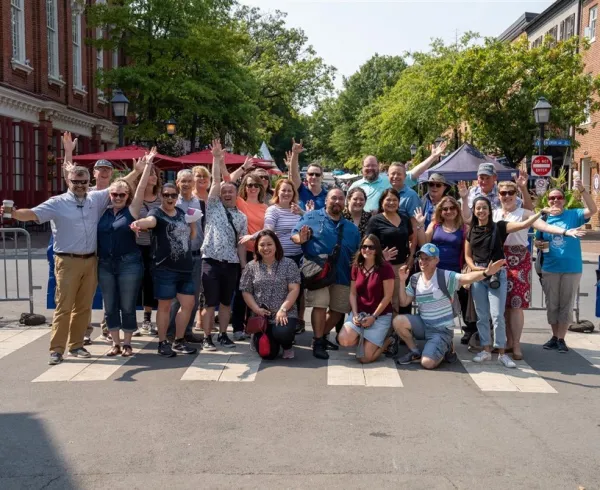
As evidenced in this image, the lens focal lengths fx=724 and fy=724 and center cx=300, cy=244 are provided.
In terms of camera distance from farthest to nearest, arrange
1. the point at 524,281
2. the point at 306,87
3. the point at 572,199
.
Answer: the point at 306,87 → the point at 572,199 → the point at 524,281

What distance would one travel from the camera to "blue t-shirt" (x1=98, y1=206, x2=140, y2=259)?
7.22 m

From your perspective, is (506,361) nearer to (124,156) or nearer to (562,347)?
(562,347)

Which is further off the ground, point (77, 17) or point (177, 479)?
point (77, 17)

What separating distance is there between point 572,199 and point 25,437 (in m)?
6.93

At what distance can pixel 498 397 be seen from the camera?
6.19 m

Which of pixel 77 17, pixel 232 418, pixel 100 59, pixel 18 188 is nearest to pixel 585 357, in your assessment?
pixel 232 418

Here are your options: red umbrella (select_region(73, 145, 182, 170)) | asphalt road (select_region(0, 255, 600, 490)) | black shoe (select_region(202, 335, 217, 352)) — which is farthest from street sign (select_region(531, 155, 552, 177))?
black shoe (select_region(202, 335, 217, 352))

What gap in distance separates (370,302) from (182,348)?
2041 millimetres

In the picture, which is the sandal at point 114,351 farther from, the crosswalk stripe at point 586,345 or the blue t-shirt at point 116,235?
the crosswalk stripe at point 586,345

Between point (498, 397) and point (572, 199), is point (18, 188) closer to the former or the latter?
point (572, 199)

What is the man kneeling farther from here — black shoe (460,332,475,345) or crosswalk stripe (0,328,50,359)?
crosswalk stripe (0,328,50,359)

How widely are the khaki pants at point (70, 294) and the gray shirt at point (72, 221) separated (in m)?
0.13

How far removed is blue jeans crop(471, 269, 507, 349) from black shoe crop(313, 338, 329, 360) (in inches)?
63.2

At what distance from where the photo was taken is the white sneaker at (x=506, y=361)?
7.18m
